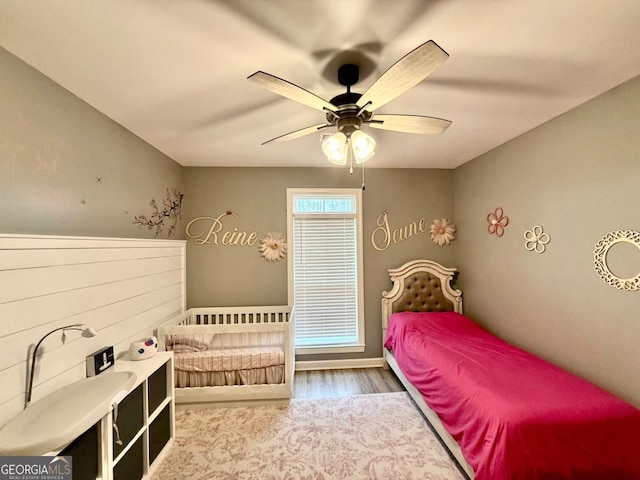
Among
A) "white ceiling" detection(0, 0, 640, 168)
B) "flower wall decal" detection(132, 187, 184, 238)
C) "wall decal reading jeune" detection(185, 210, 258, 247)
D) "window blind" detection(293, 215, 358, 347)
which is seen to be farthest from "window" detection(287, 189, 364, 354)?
"white ceiling" detection(0, 0, 640, 168)

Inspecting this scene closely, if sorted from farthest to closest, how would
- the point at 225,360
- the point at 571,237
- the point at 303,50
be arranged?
the point at 225,360, the point at 571,237, the point at 303,50

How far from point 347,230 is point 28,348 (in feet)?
9.21

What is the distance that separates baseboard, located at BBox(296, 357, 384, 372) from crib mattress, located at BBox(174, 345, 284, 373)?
0.89 meters

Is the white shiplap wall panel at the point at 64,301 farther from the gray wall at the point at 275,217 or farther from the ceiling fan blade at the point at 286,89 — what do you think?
the ceiling fan blade at the point at 286,89

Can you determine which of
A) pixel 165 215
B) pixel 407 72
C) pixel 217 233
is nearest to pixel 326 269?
pixel 217 233

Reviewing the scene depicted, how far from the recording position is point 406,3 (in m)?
1.05

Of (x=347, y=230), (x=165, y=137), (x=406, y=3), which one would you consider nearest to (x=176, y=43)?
(x=406, y=3)

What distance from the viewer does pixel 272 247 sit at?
327 cm

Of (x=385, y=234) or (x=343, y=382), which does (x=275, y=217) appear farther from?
(x=343, y=382)

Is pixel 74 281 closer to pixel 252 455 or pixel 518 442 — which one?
pixel 252 455

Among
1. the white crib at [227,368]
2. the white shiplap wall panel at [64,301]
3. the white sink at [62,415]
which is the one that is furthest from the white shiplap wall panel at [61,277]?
the white crib at [227,368]

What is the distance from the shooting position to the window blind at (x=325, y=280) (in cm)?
331

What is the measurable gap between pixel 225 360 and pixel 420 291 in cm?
235

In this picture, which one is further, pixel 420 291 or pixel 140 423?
pixel 420 291
